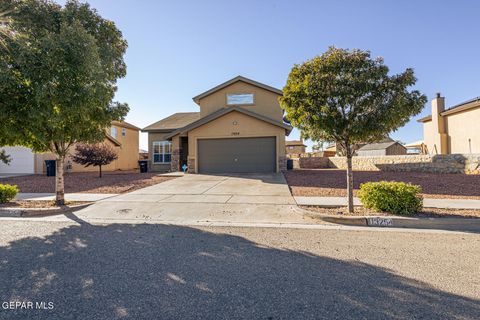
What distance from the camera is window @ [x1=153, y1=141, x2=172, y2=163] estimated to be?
22.3m

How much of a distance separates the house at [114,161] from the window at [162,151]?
3.29 meters

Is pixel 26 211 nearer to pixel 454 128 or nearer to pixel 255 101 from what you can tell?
pixel 255 101

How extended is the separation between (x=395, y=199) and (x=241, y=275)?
16.6 feet

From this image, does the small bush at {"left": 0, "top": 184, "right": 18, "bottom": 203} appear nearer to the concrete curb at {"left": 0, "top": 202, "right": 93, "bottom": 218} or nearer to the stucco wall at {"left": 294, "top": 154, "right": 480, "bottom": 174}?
the concrete curb at {"left": 0, "top": 202, "right": 93, "bottom": 218}

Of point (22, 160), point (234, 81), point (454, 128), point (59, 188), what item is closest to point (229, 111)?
point (234, 81)

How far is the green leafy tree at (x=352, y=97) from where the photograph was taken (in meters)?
6.17

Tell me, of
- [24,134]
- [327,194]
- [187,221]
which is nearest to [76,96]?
[24,134]

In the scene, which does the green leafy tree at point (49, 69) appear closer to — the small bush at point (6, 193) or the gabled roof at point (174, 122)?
the small bush at point (6, 193)

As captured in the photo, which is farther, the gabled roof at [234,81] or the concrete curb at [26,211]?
the gabled roof at [234,81]

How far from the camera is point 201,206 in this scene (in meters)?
7.82

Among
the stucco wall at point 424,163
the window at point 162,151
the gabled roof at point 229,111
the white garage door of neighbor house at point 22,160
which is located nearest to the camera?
the stucco wall at point 424,163

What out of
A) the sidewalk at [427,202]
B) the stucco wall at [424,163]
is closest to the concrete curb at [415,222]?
the sidewalk at [427,202]

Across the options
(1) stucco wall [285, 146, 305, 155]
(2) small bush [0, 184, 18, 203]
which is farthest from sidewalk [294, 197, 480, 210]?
(1) stucco wall [285, 146, 305, 155]

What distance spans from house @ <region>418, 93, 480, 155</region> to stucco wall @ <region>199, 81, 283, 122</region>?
1519cm
